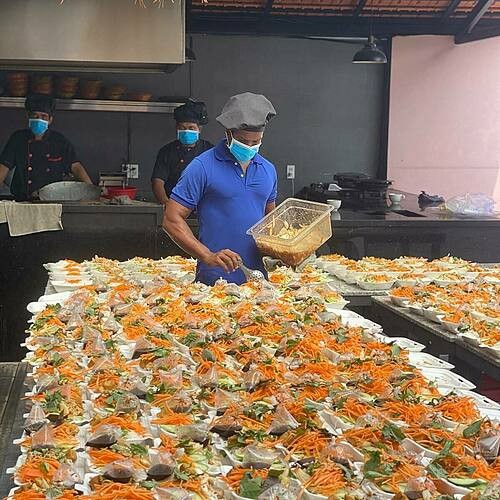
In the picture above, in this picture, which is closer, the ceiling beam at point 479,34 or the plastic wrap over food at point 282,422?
the plastic wrap over food at point 282,422

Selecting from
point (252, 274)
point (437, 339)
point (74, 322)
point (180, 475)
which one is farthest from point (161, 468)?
point (252, 274)

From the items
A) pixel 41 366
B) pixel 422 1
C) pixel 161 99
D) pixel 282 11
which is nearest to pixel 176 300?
pixel 41 366

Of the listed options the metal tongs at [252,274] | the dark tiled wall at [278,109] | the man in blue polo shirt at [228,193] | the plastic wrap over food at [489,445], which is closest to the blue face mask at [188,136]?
the dark tiled wall at [278,109]

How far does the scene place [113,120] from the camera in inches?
364

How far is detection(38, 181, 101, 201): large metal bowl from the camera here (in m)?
6.55

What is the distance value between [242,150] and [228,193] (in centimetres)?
25

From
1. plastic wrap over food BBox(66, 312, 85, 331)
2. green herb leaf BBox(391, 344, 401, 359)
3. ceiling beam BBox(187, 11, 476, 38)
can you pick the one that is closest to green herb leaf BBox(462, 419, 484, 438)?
green herb leaf BBox(391, 344, 401, 359)

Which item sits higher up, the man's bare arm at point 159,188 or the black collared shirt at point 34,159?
the black collared shirt at point 34,159

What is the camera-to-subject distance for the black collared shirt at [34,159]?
743 cm

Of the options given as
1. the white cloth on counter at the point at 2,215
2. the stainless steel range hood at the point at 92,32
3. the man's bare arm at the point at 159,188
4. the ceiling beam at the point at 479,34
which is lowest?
the white cloth on counter at the point at 2,215

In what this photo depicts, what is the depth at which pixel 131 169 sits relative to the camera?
928 centimetres

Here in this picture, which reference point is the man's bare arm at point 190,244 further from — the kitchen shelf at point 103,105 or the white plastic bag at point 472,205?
the kitchen shelf at point 103,105

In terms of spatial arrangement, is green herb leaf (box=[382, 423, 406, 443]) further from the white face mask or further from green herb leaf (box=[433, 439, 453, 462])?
the white face mask

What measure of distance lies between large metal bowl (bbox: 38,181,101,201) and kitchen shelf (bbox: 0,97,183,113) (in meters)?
1.91
